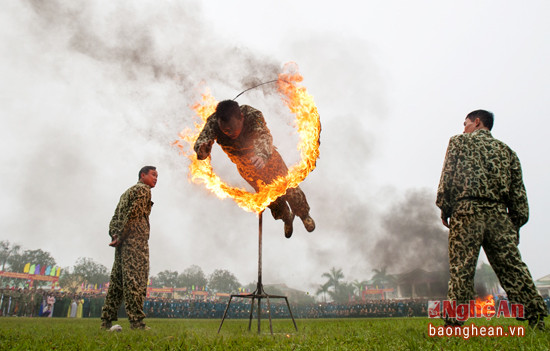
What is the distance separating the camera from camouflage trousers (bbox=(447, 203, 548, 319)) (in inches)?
149

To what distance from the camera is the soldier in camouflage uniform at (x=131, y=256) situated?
A: 5.62m

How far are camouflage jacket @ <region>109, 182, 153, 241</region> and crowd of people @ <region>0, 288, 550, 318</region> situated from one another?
51.6 ft

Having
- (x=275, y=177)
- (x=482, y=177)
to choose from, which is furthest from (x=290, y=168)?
(x=482, y=177)

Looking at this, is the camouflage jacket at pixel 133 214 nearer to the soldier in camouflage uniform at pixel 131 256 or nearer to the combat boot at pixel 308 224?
the soldier in camouflage uniform at pixel 131 256

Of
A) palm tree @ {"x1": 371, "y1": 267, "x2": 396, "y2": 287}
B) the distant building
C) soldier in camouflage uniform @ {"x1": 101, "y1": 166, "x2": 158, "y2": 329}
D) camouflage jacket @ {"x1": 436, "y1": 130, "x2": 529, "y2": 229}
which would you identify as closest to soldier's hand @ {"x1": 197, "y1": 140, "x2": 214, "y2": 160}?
soldier in camouflage uniform @ {"x1": 101, "y1": 166, "x2": 158, "y2": 329}

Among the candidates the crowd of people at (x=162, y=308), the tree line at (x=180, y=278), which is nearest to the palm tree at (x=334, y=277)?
the tree line at (x=180, y=278)

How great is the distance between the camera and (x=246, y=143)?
17.1 feet

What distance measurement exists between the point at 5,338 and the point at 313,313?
26401 mm

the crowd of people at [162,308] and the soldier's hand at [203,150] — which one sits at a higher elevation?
the soldier's hand at [203,150]

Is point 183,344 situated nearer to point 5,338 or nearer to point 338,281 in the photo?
point 5,338

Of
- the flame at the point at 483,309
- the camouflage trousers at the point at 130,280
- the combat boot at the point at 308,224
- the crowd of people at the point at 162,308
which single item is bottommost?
the crowd of people at the point at 162,308

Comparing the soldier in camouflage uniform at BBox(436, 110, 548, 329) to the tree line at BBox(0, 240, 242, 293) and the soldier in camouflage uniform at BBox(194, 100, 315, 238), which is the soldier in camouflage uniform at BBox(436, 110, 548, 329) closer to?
the soldier in camouflage uniform at BBox(194, 100, 315, 238)

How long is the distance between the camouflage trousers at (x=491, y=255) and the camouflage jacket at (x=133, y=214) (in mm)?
4897

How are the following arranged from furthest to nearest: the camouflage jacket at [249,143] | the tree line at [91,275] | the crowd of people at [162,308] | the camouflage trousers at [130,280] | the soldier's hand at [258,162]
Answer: the tree line at [91,275] < the crowd of people at [162,308] < the camouflage trousers at [130,280] < the camouflage jacket at [249,143] < the soldier's hand at [258,162]
